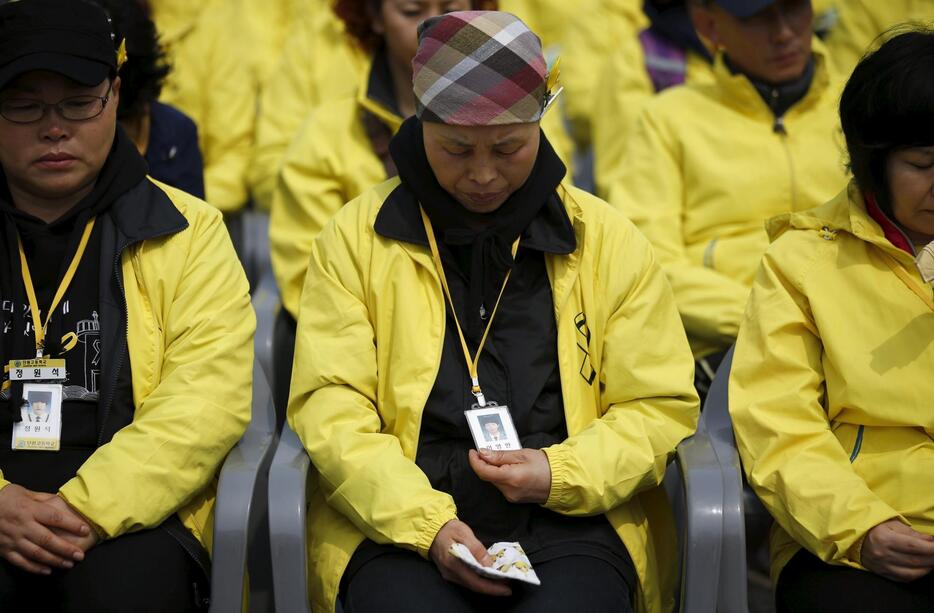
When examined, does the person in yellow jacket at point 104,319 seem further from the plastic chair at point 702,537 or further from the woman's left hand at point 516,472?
the plastic chair at point 702,537

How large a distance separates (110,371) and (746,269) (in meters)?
1.77

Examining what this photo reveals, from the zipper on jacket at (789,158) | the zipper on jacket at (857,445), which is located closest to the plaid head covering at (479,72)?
the zipper on jacket at (857,445)

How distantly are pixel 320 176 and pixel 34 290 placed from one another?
112cm

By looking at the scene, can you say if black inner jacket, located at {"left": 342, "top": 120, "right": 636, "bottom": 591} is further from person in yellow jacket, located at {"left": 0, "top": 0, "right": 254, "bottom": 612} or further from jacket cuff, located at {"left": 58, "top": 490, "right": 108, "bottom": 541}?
jacket cuff, located at {"left": 58, "top": 490, "right": 108, "bottom": 541}

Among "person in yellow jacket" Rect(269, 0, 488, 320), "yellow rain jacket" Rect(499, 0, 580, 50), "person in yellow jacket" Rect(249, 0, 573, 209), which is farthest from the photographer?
"yellow rain jacket" Rect(499, 0, 580, 50)

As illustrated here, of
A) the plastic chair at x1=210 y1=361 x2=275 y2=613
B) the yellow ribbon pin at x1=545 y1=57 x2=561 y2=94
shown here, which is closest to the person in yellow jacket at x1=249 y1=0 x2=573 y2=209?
the yellow ribbon pin at x1=545 y1=57 x2=561 y2=94

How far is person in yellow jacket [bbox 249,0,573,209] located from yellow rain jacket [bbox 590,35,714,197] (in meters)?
0.15

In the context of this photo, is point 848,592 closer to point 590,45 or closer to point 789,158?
point 789,158

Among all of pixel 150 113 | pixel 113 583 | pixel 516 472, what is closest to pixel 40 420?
pixel 113 583

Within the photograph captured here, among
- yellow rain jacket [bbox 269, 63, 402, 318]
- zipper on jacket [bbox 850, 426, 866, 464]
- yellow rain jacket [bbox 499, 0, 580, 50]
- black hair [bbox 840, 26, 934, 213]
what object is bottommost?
zipper on jacket [bbox 850, 426, 866, 464]

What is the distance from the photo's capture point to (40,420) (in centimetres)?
267

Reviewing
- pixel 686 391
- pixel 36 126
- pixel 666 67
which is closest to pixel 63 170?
pixel 36 126

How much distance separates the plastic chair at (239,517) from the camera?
250 centimetres

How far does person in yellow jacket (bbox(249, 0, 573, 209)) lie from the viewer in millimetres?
4297
